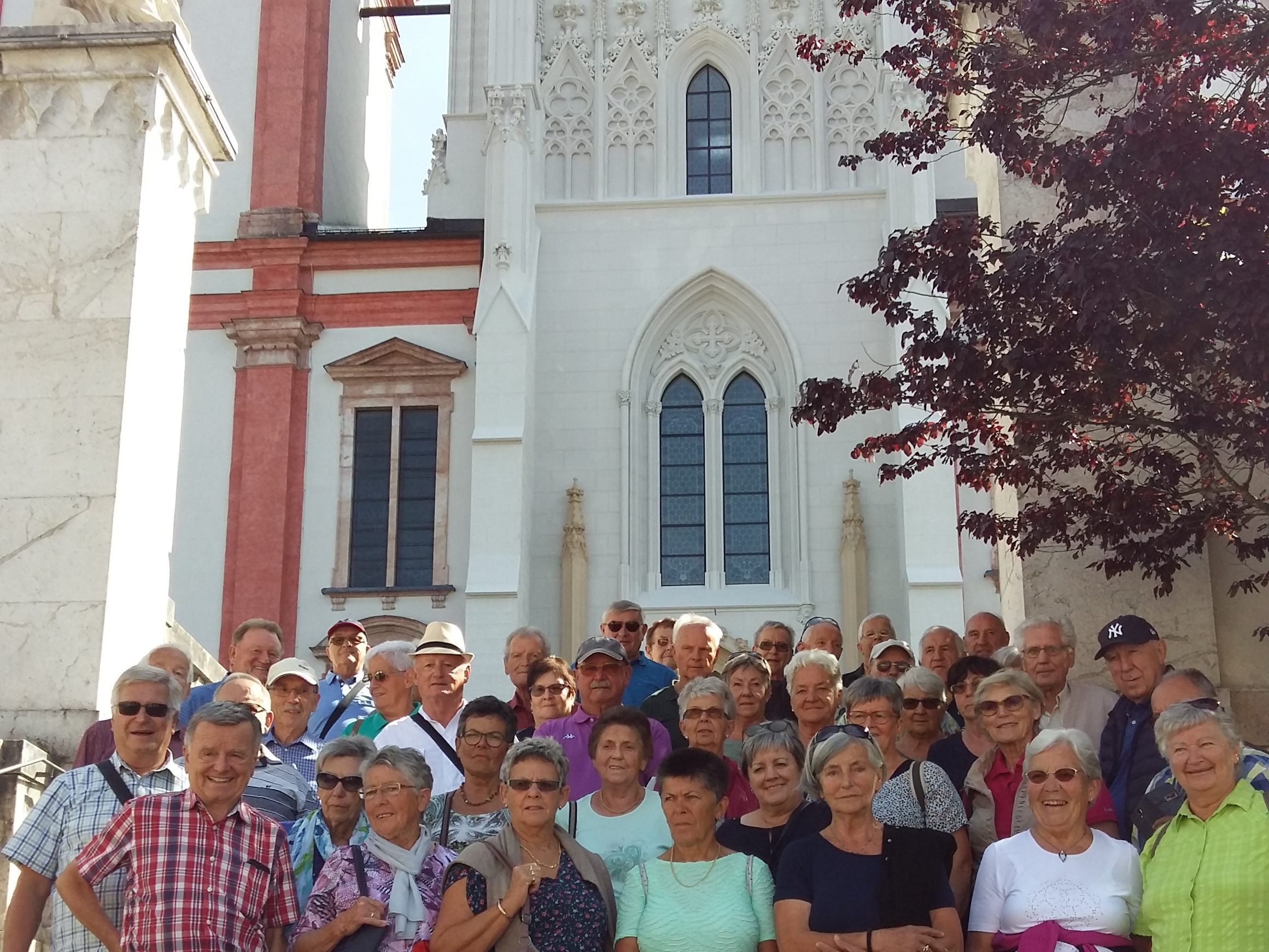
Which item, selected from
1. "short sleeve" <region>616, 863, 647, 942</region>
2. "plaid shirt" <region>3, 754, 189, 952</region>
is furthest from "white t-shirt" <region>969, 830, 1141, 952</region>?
"plaid shirt" <region>3, 754, 189, 952</region>

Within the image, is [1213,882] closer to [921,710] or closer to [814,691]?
[921,710]

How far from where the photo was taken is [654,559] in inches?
899

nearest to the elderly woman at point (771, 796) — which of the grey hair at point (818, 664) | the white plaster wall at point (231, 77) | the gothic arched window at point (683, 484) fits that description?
the grey hair at point (818, 664)

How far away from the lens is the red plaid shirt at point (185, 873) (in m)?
5.20

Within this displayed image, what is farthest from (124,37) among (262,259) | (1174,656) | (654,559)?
(262,259)

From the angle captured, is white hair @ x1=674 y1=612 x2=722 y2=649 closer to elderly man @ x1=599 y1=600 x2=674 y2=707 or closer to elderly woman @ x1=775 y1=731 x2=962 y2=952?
elderly man @ x1=599 y1=600 x2=674 y2=707

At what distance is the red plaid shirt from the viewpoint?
5.20 m

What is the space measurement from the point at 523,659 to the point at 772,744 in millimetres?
2496

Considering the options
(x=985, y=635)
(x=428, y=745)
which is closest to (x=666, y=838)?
(x=428, y=745)

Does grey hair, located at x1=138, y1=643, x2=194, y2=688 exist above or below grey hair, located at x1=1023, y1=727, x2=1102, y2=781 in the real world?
above

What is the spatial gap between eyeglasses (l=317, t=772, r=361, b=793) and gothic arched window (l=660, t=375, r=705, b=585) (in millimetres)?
16834

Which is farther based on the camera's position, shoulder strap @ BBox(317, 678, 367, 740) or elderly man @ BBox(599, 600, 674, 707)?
elderly man @ BBox(599, 600, 674, 707)

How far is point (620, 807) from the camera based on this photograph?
6.16 metres

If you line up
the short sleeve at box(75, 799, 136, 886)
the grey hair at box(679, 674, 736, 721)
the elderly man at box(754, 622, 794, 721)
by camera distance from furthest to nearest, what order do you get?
the elderly man at box(754, 622, 794, 721) → the grey hair at box(679, 674, 736, 721) → the short sleeve at box(75, 799, 136, 886)
